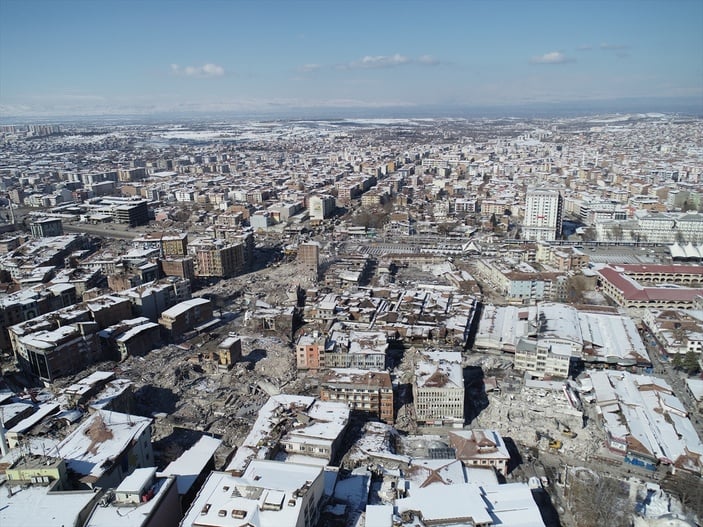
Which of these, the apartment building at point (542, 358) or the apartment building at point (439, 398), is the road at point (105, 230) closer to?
the apartment building at point (439, 398)

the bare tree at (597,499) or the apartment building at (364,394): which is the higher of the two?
the apartment building at (364,394)

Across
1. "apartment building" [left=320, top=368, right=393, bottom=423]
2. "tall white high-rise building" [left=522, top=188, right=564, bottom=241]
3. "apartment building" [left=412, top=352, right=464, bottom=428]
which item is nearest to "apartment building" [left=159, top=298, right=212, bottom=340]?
"apartment building" [left=320, top=368, right=393, bottom=423]

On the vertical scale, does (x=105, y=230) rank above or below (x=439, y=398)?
above

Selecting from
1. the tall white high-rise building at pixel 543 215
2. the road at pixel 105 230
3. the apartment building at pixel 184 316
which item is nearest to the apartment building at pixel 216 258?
the apartment building at pixel 184 316

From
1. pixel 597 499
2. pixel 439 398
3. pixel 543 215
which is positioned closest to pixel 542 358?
pixel 439 398

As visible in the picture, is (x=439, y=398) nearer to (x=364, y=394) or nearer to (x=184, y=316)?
(x=364, y=394)

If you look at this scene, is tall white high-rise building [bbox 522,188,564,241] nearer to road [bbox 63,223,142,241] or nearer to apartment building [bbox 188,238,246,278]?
apartment building [bbox 188,238,246,278]

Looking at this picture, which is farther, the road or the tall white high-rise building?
the road

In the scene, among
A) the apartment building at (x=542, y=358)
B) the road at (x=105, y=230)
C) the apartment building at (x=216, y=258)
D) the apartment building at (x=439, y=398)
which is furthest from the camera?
the road at (x=105, y=230)

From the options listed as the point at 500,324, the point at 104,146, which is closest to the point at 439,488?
the point at 500,324
